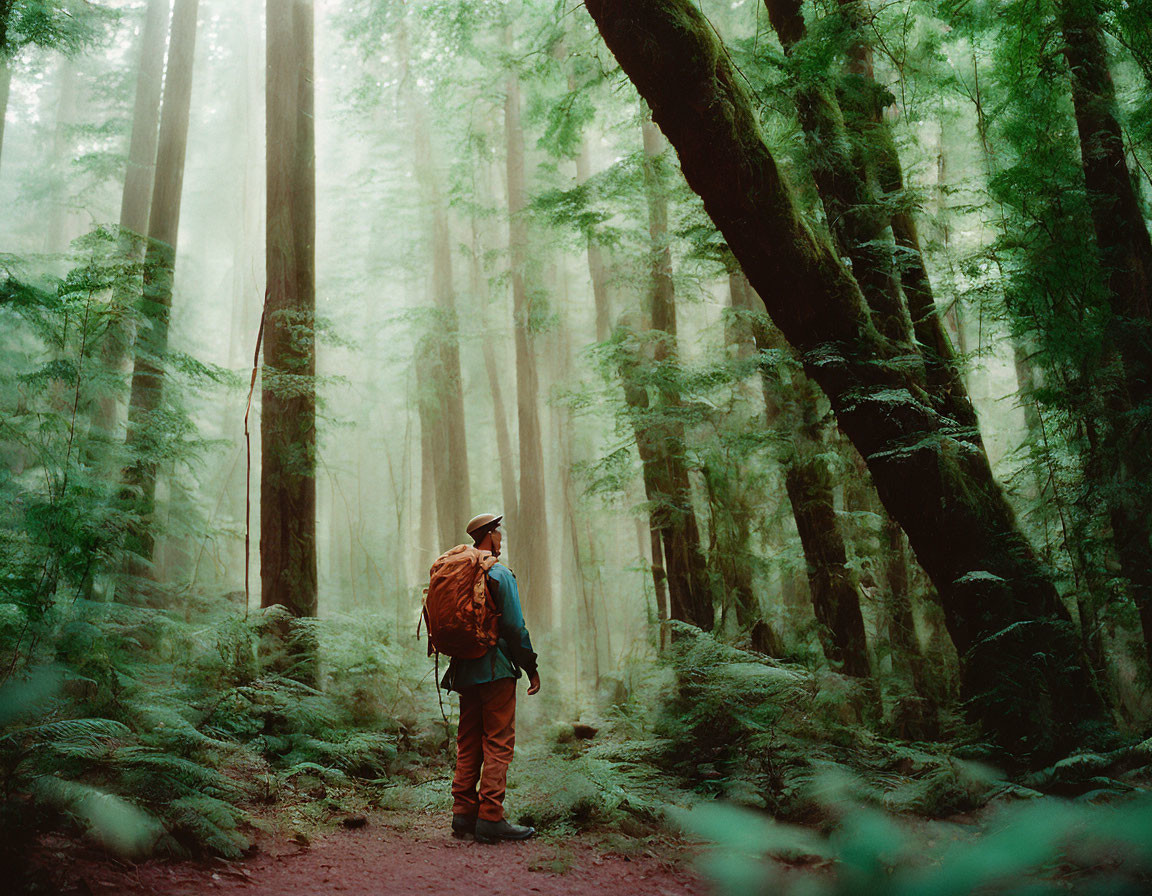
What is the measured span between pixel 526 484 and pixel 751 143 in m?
12.5

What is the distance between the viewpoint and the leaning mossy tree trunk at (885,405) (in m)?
5.06

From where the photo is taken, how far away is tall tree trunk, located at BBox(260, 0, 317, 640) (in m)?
8.36

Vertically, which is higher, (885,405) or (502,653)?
(885,405)

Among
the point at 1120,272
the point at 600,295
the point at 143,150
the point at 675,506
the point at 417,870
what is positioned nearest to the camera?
the point at 417,870

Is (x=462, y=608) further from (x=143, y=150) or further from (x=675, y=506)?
(x=143, y=150)

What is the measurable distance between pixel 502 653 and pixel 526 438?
12.6 meters

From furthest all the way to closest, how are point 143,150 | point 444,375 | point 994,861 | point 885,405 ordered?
1. point 444,375
2. point 143,150
3. point 885,405
4. point 994,861

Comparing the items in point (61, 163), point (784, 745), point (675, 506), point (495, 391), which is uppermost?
point (61, 163)

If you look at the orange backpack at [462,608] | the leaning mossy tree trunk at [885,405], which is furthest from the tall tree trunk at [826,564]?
the orange backpack at [462,608]

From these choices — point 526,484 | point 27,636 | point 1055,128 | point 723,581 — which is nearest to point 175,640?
point 27,636

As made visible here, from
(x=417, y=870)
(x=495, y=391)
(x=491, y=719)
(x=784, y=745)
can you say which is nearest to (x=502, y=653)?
(x=491, y=719)

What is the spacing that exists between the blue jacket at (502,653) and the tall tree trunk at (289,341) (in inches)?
127

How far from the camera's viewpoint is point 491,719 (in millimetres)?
5000

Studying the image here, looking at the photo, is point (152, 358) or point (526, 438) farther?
point (526, 438)
